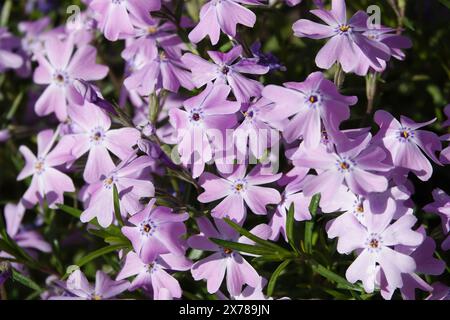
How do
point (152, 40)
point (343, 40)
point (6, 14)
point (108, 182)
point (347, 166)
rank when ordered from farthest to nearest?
point (6, 14) < point (152, 40) < point (108, 182) < point (343, 40) < point (347, 166)

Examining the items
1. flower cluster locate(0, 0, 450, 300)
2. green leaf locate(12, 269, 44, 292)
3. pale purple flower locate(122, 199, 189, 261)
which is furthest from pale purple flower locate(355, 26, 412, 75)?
green leaf locate(12, 269, 44, 292)

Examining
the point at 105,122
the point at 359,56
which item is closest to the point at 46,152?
the point at 105,122

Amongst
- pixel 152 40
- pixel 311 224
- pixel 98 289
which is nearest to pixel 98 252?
pixel 98 289

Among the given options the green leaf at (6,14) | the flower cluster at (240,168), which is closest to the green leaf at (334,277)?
the flower cluster at (240,168)

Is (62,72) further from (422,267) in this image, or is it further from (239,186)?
(422,267)

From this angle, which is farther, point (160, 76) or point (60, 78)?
point (60, 78)

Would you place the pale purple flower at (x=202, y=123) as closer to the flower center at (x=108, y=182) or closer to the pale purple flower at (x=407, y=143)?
the flower center at (x=108, y=182)
